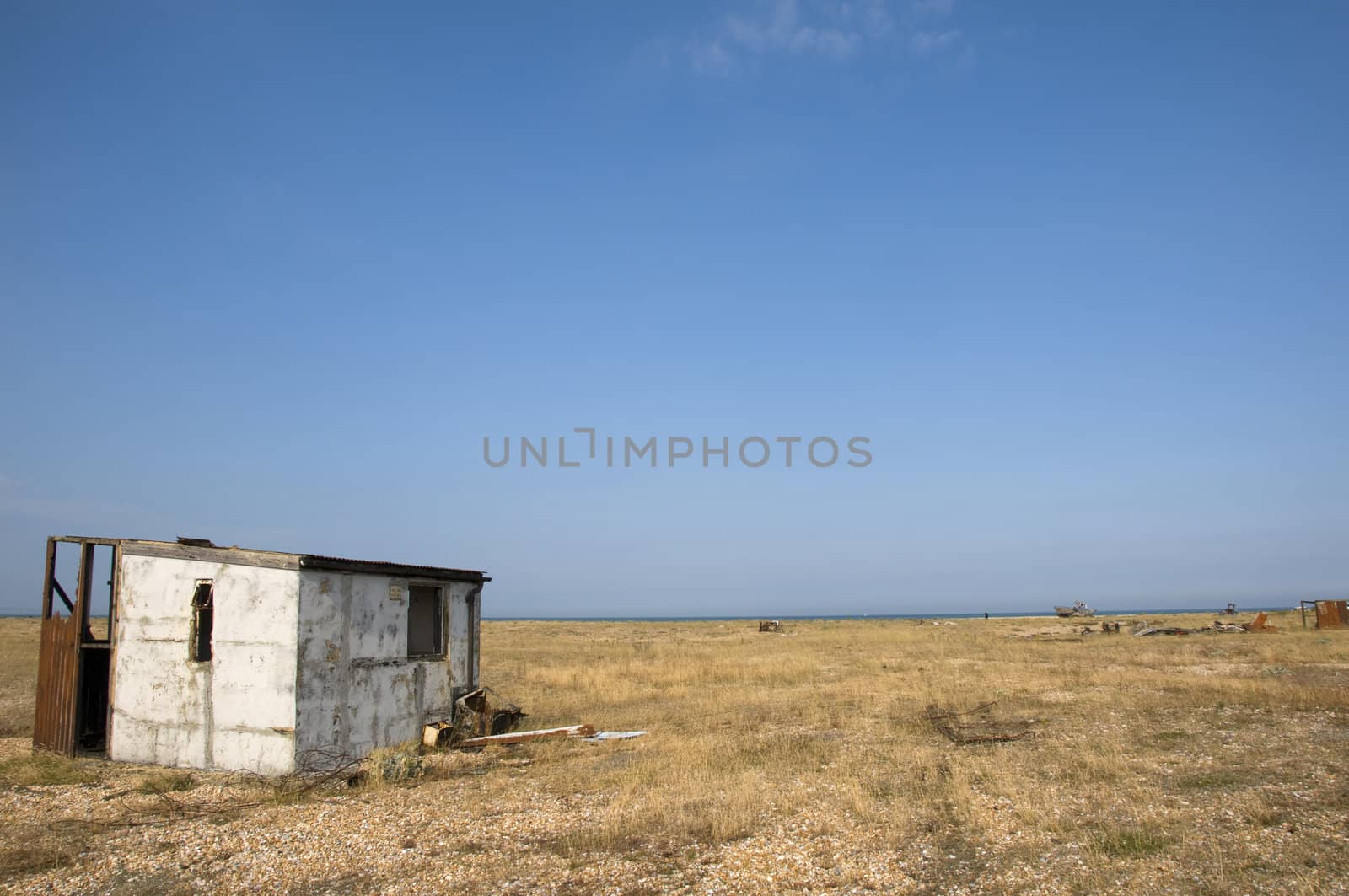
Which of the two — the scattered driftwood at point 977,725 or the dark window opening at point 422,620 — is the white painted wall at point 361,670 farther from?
the scattered driftwood at point 977,725

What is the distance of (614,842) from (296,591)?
719 cm

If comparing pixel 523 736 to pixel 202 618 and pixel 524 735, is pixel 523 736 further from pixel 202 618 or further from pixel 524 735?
pixel 202 618

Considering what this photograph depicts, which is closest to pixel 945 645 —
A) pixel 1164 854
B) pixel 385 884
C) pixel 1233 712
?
pixel 1233 712

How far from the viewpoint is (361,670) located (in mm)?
15562

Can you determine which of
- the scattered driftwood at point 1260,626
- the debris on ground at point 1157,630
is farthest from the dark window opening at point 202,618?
the scattered driftwood at point 1260,626

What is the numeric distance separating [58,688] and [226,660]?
4171mm

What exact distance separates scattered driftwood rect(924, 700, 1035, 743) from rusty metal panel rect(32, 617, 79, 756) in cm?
1639

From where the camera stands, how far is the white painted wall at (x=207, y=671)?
14.0 meters

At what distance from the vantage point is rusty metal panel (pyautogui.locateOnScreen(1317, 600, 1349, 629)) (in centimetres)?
4141

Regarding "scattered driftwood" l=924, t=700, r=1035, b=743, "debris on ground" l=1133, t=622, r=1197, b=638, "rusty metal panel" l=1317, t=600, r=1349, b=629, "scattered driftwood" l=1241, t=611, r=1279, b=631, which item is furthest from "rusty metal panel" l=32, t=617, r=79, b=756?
"rusty metal panel" l=1317, t=600, r=1349, b=629

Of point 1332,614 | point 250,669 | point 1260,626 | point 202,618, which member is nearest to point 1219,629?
point 1260,626

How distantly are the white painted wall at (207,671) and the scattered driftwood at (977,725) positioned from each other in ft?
39.7

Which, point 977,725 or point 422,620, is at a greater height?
point 422,620

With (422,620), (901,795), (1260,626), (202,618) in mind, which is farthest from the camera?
(1260,626)
